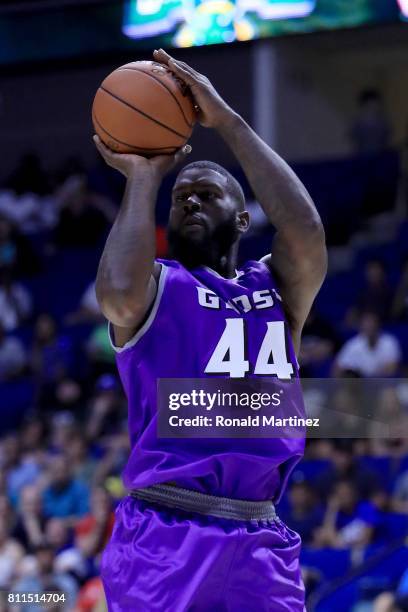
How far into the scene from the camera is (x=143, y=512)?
2.79 meters

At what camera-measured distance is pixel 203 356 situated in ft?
9.19

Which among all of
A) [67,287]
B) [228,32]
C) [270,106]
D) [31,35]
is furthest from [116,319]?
[270,106]

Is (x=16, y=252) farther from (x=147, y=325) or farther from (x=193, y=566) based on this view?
(x=193, y=566)

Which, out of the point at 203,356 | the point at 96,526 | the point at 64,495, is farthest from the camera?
the point at 64,495

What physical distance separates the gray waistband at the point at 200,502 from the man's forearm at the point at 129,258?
0.45 meters

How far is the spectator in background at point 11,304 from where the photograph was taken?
1032 centimetres

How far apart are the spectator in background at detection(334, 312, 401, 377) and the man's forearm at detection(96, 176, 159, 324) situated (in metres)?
5.07

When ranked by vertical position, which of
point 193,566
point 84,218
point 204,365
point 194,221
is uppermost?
point 84,218

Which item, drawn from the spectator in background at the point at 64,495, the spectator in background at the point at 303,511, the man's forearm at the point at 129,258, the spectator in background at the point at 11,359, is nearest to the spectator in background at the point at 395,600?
the spectator in background at the point at 303,511

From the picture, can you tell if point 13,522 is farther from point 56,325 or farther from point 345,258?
point 345,258

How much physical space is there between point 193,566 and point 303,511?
3847 millimetres

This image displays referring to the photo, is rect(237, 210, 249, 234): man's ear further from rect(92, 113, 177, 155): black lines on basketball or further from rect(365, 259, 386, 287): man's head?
rect(365, 259, 386, 287): man's head

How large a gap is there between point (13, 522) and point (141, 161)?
5.50 meters

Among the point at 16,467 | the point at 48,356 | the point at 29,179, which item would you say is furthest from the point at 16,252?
the point at 16,467
